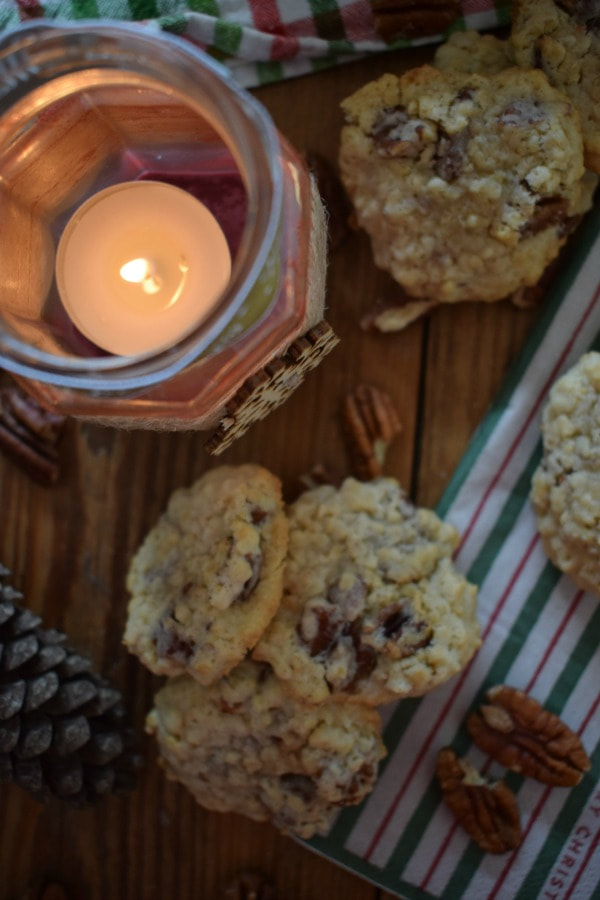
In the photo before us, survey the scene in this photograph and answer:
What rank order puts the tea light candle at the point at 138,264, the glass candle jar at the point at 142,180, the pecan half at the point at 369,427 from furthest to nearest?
the pecan half at the point at 369,427 < the tea light candle at the point at 138,264 < the glass candle jar at the point at 142,180

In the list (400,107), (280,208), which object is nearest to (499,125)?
(400,107)

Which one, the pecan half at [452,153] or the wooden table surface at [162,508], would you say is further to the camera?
the wooden table surface at [162,508]

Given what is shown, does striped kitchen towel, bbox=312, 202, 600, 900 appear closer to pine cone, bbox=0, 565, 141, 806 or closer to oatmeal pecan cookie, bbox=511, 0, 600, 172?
oatmeal pecan cookie, bbox=511, 0, 600, 172

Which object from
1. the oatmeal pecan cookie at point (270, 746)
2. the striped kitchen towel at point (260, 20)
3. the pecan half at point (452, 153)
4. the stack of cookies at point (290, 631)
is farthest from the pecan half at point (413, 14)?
the oatmeal pecan cookie at point (270, 746)

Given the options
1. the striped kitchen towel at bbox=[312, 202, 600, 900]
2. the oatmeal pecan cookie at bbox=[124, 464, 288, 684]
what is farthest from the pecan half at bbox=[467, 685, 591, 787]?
the oatmeal pecan cookie at bbox=[124, 464, 288, 684]

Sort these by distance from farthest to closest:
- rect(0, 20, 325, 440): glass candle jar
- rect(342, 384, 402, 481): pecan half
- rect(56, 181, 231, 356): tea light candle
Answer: rect(342, 384, 402, 481): pecan half < rect(56, 181, 231, 356): tea light candle < rect(0, 20, 325, 440): glass candle jar

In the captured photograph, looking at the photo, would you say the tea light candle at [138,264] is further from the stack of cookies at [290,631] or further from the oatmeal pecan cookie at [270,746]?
the oatmeal pecan cookie at [270,746]
